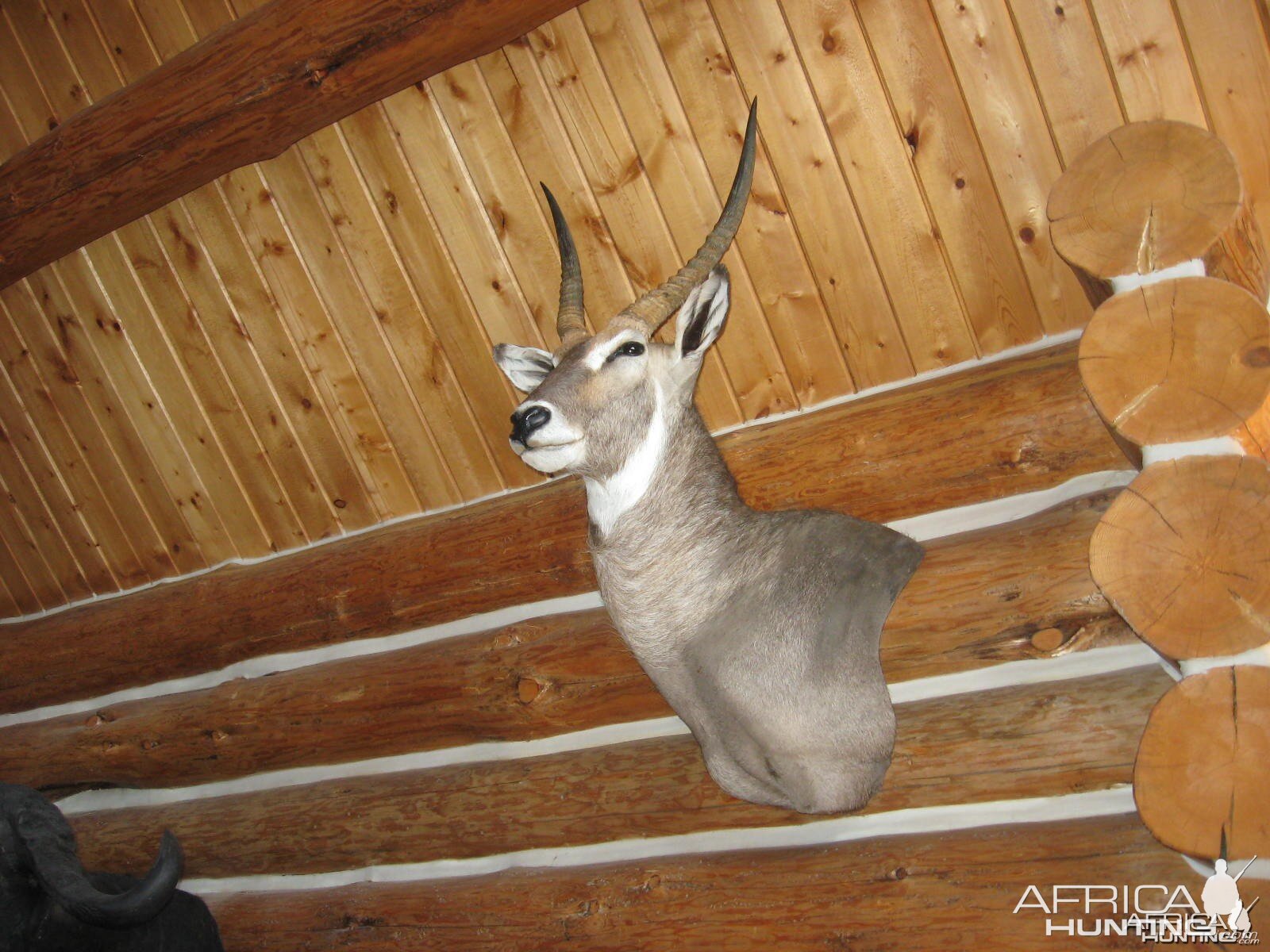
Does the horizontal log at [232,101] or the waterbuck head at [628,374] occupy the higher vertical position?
the horizontal log at [232,101]

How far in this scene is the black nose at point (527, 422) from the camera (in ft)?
7.88

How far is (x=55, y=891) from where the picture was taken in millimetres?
2713

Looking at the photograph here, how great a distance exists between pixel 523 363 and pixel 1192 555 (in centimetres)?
182

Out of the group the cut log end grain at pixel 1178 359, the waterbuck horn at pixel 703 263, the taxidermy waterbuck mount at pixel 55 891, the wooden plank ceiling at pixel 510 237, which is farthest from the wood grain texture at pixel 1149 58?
the taxidermy waterbuck mount at pixel 55 891

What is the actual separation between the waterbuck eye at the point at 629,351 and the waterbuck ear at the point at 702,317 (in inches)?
5.5

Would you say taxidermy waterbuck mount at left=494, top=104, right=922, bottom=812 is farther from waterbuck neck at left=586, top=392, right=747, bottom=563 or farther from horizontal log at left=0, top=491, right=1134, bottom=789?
horizontal log at left=0, top=491, right=1134, bottom=789

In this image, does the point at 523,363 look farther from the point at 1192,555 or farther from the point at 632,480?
the point at 1192,555

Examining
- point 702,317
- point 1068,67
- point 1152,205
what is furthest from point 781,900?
point 1068,67

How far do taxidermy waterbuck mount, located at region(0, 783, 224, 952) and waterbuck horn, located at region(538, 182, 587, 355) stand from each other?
189 centimetres

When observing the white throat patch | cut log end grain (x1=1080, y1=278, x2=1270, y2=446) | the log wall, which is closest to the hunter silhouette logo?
the log wall

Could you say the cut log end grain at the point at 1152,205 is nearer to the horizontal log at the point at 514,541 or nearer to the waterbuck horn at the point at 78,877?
the horizontal log at the point at 514,541

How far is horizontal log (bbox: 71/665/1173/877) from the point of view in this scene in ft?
7.94

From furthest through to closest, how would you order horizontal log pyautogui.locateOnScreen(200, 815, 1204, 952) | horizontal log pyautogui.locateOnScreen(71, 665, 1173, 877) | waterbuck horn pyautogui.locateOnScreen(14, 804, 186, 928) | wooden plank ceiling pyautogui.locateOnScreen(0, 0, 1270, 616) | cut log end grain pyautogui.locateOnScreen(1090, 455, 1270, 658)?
wooden plank ceiling pyautogui.locateOnScreen(0, 0, 1270, 616) → waterbuck horn pyautogui.locateOnScreen(14, 804, 186, 928) → horizontal log pyautogui.locateOnScreen(71, 665, 1173, 877) → horizontal log pyautogui.locateOnScreen(200, 815, 1204, 952) → cut log end grain pyautogui.locateOnScreen(1090, 455, 1270, 658)

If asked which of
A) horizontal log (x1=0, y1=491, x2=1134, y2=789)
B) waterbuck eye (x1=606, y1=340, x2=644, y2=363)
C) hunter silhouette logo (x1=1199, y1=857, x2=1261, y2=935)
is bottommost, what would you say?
hunter silhouette logo (x1=1199, y1=857, x2=1261, y2=935)
